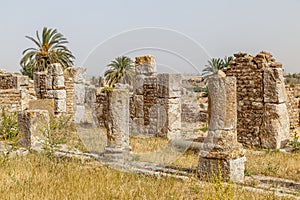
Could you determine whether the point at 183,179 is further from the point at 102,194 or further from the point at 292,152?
the point at 292,152

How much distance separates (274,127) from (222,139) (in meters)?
4.58

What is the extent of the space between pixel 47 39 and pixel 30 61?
2321 mm

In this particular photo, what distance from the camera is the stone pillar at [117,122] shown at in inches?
334

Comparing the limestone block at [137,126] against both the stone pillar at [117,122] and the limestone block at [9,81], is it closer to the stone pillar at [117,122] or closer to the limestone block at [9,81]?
the stone pillar at [117,122]

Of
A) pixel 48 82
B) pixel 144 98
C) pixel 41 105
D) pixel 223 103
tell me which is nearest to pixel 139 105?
pixel 144 98

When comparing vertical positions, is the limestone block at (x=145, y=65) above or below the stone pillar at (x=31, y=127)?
above

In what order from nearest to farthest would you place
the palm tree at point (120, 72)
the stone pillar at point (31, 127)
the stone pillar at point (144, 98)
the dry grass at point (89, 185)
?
the dry grass at point (89, 185)
the stone pillar at point (31, 127)
the stone pillar at point (144, 98)
the palm tree at point (120, 72)

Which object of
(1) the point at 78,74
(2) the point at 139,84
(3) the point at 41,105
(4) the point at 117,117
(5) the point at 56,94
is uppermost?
(1) the point at 78,74

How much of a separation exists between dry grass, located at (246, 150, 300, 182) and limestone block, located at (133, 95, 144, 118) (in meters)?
4.91

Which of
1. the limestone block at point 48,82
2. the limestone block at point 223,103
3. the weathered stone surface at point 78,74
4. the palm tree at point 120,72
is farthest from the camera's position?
the palm tree at point 120,72

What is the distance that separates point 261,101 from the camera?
37.2 feet

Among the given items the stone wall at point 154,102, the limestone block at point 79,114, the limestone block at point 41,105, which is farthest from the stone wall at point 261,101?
the limestone block at point 79,114

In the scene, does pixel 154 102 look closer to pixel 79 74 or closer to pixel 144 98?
pixel 144 98

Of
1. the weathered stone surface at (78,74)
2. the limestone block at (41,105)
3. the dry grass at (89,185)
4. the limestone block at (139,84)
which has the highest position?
the weathered stone surface at (78,74)
